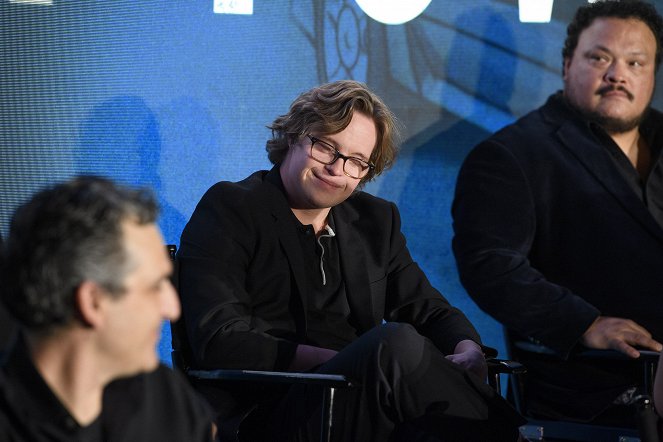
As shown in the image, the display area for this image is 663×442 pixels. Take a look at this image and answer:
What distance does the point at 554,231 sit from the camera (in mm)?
3525

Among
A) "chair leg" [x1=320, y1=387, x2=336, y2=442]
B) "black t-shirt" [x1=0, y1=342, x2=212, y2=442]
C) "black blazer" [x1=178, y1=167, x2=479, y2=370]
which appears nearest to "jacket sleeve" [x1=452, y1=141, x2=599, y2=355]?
"black blazer" [x1=178, y1=167, x2=479, y2=370]

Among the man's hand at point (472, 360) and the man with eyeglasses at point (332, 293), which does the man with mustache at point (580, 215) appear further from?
the man's hand at point (472, 360)

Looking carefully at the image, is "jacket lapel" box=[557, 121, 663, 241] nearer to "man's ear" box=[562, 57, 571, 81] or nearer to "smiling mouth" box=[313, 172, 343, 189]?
"man's ear" box=[562, 57, 571, 81]

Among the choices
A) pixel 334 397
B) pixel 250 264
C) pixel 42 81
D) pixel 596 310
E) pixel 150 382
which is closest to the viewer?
pixel 150 382

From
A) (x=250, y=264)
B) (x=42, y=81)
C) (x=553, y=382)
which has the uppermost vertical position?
(x=42, y=81)

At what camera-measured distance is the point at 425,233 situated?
3977mm

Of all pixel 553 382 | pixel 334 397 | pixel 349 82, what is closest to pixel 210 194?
pixel 349 82

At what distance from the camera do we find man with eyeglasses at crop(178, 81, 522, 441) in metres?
2.47

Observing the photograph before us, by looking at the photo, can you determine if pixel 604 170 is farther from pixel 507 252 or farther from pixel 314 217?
pixel 314 217

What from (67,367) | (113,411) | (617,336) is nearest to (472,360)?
(617,336)

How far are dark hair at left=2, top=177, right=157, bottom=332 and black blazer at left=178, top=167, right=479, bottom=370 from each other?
126 centimetres

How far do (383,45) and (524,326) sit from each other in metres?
1.34

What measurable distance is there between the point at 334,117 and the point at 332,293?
0.57 m

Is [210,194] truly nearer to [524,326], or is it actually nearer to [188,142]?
[188,142]
